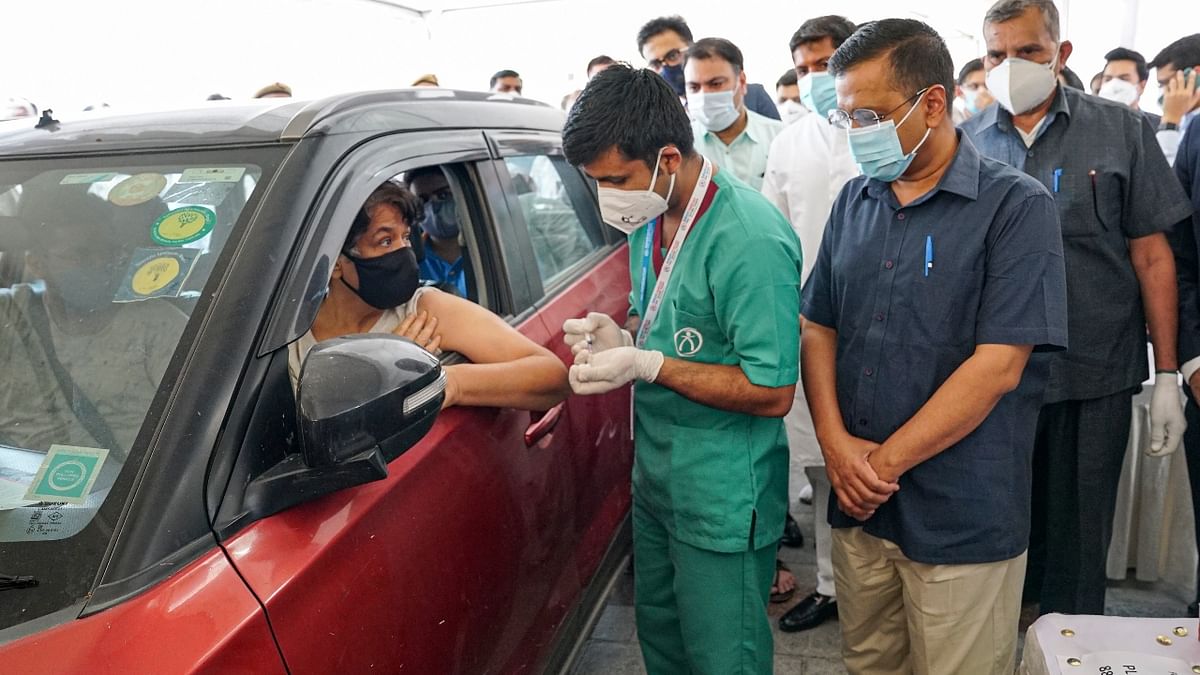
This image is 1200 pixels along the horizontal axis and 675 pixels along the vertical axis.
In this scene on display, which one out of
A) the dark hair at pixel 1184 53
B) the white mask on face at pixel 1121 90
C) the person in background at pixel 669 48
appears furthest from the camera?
the white mask on face at pixel 1121 90

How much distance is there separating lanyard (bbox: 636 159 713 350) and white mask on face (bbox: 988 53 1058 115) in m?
1.05

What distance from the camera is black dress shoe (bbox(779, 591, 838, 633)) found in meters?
2.91

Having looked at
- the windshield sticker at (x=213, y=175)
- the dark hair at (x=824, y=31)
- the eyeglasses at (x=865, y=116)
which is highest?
the dark hair at (x=824, y=31)

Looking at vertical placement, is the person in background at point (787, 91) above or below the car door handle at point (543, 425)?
above

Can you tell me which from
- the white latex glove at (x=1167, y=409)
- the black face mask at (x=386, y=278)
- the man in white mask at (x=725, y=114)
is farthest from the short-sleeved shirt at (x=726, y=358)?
the man in white mask at (x=725, y=114)

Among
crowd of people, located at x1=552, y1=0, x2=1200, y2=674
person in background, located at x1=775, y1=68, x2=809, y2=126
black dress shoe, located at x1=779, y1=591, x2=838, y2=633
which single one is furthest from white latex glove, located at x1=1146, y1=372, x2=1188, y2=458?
person in background, located at x1=775, y1=68, x2=809, y2=126

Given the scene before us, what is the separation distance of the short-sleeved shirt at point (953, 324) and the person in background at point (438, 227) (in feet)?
3.50

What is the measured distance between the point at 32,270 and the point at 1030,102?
2.37 meters

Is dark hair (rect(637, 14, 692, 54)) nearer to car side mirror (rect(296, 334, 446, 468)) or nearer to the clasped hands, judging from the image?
the clasped hands

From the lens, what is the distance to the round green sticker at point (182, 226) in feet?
4.85

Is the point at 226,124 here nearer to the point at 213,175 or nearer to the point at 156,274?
the point at 213,175

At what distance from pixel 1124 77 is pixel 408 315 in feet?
18.0

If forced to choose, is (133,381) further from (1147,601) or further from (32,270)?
(1147,601)

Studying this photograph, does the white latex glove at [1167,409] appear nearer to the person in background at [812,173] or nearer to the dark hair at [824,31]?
the person in background at [812,173]
